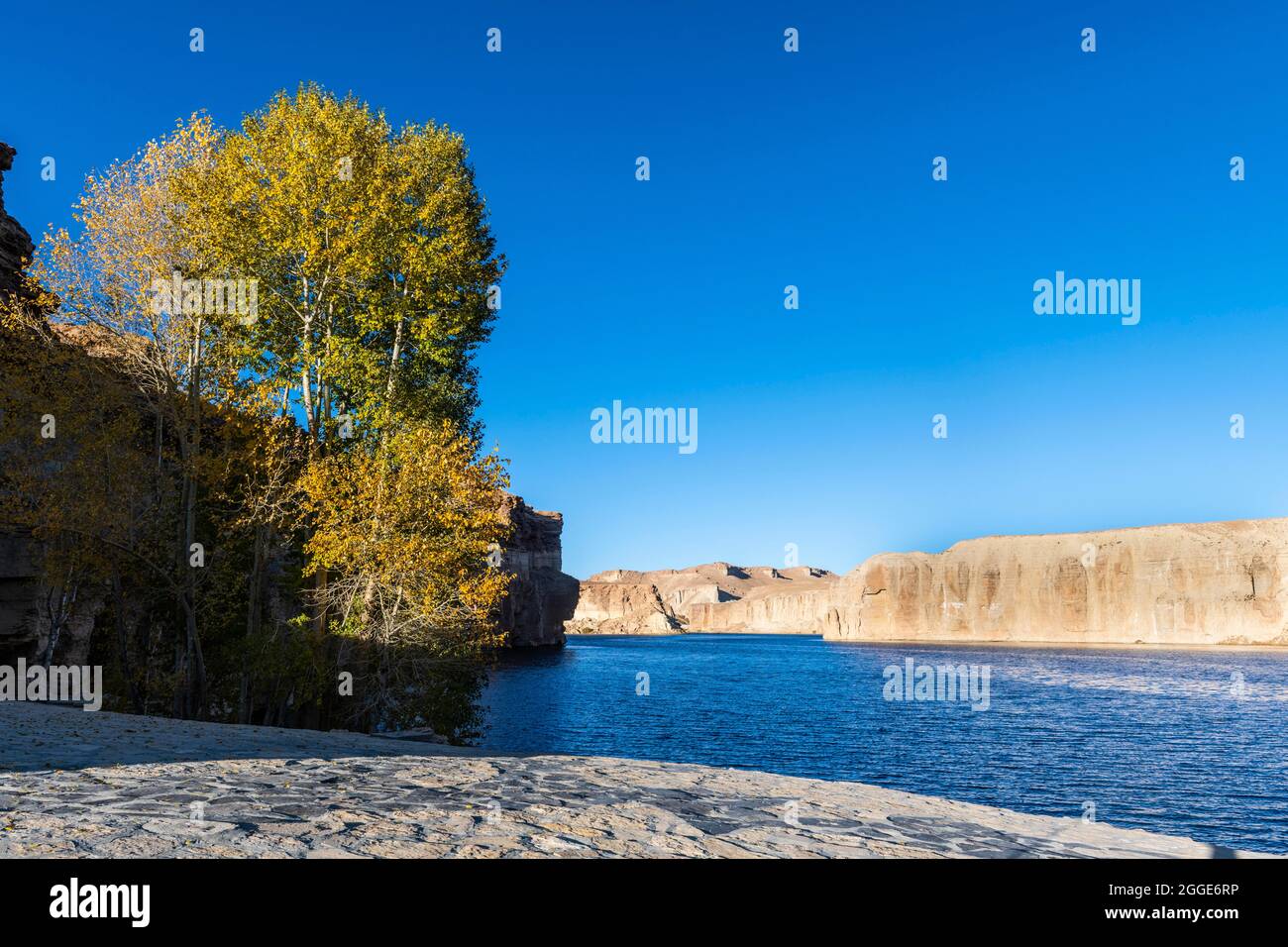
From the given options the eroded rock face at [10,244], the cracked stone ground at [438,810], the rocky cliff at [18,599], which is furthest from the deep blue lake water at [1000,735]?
the eroded rock face at [10,244]

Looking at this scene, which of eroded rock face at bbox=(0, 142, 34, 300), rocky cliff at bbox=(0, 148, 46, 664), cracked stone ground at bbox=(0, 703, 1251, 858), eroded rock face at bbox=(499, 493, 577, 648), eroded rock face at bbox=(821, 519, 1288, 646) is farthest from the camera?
eroded rock face at bbox=(499, 493, 577, 648)

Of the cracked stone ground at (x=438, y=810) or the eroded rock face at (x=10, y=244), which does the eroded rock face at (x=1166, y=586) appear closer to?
the cracked stone ground at (x=438, y=810)

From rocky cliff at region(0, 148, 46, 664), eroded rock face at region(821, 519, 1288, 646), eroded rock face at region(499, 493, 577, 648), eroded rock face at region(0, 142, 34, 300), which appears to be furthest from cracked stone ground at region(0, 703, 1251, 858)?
eroded rock face at region(821, 519, 1288, 646)

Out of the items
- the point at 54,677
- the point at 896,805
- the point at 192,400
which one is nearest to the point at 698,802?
the point at 896,805

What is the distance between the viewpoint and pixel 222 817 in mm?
A: 9219

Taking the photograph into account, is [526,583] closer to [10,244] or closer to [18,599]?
[10,244]

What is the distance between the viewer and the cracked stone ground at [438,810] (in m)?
8.48

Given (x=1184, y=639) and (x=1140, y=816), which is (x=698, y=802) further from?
(x=1184, y=639)

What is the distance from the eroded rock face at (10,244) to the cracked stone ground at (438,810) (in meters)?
23.6

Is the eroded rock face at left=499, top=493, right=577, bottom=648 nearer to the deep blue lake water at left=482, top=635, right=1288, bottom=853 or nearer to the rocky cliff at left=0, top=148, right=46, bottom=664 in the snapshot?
the deep blue lake water at left=482, top=635, right=1288, bottom=853

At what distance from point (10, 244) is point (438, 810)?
3567 cm

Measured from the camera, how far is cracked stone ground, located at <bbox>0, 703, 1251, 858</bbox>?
8.48 metres

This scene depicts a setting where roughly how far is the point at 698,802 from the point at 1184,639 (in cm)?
20499

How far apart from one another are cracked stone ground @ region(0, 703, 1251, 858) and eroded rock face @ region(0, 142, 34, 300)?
2361 cm
